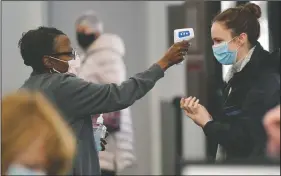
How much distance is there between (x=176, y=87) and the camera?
288 centimetres

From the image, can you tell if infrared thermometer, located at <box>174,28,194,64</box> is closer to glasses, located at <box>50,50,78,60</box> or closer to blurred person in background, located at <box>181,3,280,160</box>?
blurred person in background, located at <box>181,3,280,160</box>

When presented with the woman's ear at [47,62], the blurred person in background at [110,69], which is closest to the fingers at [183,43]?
the woman's ear at [47,62]

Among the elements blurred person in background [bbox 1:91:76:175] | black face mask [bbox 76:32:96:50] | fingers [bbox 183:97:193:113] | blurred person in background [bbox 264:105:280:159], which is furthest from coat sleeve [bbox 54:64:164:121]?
black face mask [bbox 76:32:96:50]

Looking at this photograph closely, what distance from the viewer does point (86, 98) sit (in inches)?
49.8

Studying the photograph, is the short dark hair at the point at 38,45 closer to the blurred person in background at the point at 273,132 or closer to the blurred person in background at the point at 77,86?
the blurred person in background at the point at 77,86

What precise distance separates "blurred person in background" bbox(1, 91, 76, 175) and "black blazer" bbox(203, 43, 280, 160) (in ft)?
1.17

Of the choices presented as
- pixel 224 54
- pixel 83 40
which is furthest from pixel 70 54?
pixel 83 40

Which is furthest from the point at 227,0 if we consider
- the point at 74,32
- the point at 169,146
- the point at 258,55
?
the point at 74,32

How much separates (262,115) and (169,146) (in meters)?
1.88

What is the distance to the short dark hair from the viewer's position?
1.31 meters

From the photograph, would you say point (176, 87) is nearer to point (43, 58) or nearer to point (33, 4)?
point (33, 4)

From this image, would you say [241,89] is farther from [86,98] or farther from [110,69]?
[110,69]

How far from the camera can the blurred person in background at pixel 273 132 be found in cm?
97

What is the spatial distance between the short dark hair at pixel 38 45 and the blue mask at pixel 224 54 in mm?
414
